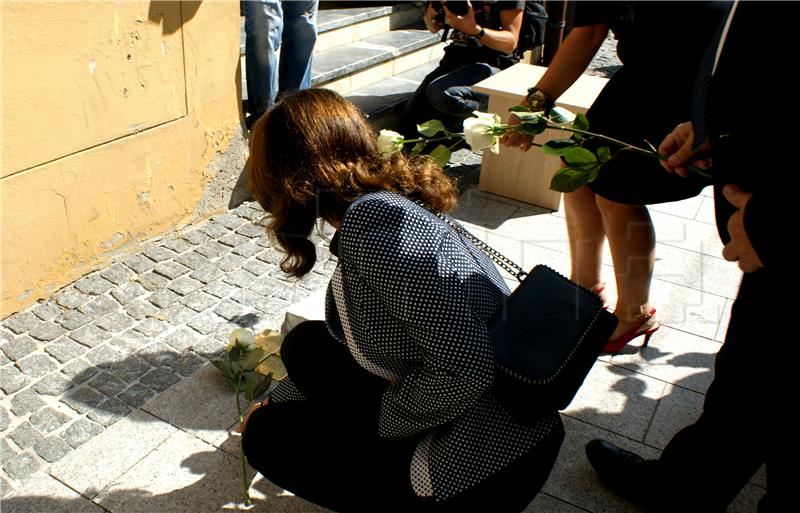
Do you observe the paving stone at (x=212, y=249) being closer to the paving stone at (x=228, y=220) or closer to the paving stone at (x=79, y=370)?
the paving stone at (x=228, y=220)

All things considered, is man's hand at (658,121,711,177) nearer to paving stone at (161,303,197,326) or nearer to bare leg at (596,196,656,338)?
bare leg at (596,196,656,338)

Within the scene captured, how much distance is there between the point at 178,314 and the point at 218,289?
288 millimetres

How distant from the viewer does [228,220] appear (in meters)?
4.36

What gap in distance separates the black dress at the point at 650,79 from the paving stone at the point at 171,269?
7.26ft

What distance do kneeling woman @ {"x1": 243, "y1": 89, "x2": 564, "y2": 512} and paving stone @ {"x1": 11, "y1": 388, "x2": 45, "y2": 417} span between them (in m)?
1.18

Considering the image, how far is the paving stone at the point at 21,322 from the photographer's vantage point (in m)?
3.21

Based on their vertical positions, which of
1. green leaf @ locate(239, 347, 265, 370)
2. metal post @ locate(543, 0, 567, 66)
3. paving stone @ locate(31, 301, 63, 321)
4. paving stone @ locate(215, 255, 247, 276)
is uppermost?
metal post @ locate(543, 0, 567, 66)

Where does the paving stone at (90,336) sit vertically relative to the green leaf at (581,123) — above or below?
below

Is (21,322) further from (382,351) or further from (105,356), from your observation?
(382,351)

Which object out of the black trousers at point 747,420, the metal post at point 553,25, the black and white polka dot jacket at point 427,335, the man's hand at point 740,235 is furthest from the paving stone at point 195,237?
the metal post at point 553,25

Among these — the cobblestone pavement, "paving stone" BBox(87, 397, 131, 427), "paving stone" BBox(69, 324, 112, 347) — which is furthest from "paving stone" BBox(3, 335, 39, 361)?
"paving stone" BBox(87, 397, 131, 427)

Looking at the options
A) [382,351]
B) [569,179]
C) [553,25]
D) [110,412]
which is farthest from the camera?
[553,25]

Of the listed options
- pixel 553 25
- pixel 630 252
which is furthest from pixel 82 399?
pixel 553 25

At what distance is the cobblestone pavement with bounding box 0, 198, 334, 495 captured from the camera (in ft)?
8.73
